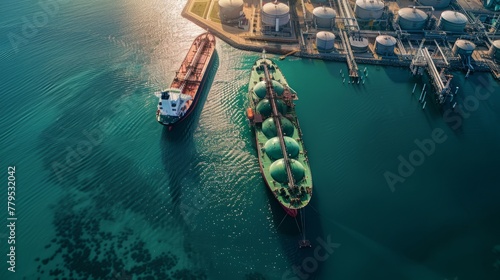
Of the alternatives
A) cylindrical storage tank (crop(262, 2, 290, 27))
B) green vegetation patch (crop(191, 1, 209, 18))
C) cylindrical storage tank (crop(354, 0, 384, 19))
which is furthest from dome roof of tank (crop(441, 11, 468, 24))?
green vegetation patch (crop(191, 1, 209, 18))

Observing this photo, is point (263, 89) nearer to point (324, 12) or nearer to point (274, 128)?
point (274, 128)

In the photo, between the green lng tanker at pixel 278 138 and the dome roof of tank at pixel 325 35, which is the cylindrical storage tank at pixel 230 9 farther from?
the green lng tanker at pixel 278 138

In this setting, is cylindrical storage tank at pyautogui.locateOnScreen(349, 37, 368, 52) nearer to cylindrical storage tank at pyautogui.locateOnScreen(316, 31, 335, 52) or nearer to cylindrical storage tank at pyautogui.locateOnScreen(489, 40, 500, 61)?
cylindrical storage tank at pyautogui.locateOnScreen(316, 31, 335, 52)

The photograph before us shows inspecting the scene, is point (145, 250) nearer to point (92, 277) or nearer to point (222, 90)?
point (92, 277)

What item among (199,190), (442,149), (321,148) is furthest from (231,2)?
(442,149)

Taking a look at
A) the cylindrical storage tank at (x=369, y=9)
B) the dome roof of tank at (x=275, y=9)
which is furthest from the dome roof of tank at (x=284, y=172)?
the cylindrical storage tank at (x=369, y=9)

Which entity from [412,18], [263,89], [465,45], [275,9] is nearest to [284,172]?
[263,89]
